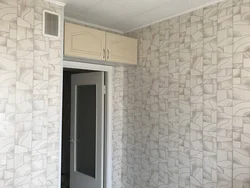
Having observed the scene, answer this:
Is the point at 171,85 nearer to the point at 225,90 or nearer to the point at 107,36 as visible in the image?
the point at 225,90

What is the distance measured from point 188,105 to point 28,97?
1.45 meters

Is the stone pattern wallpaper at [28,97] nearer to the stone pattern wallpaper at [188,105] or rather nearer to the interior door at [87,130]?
the interior door at [87,130]

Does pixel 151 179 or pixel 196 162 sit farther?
pixel 151 179

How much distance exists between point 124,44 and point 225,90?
1.24 metres

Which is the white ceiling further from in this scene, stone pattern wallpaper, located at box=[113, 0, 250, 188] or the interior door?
the interior door

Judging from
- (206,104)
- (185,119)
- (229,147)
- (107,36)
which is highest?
(107,36)

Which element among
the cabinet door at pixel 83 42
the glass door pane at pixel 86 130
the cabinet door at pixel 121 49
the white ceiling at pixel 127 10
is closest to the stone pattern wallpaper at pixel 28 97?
the cabinet door at pixel 83 42

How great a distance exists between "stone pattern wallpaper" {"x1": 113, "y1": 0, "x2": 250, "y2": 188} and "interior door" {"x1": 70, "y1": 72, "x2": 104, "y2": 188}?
21cm

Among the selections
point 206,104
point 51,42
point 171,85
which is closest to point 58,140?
point 51,42

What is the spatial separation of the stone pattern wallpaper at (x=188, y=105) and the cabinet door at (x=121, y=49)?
4.1 inches

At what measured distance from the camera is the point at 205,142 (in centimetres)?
195

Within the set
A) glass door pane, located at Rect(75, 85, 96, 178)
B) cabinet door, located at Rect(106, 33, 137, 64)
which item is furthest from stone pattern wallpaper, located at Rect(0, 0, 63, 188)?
glass door pane, located at Rect(75, 85, 96, 178)

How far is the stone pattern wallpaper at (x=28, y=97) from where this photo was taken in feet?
5.64

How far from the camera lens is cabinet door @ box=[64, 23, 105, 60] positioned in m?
2.11
